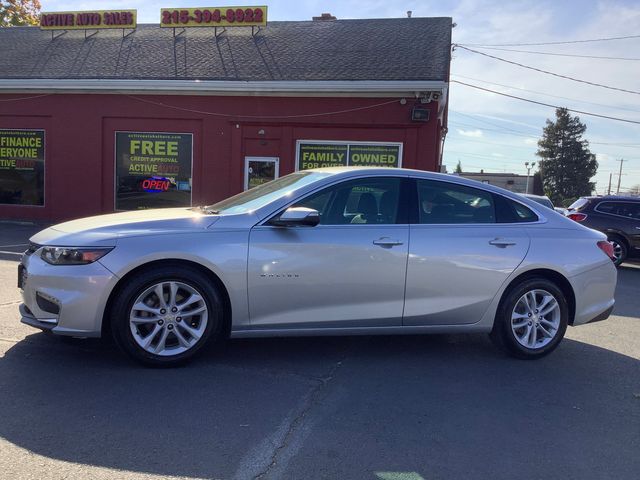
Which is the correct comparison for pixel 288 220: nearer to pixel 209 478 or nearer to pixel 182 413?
pixel 182 413

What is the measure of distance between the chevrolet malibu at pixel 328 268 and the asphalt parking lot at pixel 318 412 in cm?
33

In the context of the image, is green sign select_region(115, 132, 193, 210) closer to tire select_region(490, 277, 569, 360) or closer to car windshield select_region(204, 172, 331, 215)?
car windshield select_region(204, 172, 331, 215)

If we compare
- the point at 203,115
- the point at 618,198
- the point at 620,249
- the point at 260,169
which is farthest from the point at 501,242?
the point at 203,115

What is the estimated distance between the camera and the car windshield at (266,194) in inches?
181

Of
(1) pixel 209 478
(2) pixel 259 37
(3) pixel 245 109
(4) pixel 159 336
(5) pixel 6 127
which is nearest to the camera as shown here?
(1) pixel 209 478

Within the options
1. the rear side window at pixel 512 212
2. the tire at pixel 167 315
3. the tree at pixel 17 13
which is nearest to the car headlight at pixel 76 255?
the tire at pixel 167 315

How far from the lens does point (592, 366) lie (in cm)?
486

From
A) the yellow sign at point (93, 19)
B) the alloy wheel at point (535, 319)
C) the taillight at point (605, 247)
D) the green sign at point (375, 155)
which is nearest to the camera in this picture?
the alloy wheel at point (535, 319)

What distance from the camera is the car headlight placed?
403 cm

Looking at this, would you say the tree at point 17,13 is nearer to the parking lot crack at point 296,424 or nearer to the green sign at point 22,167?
the green sign at point 22,167

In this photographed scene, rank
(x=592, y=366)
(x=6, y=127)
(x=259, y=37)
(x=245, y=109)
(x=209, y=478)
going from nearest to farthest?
1. (x=209, y=478)
2. (x=592, y=366)
3. (x=245, y=109)
4. (x=6, y=127)
5. (x=259, y=37)

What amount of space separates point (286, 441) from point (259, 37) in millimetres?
15308

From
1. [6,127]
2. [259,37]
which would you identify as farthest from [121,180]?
[259,37]

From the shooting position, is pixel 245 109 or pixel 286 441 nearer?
pixel 286 441
